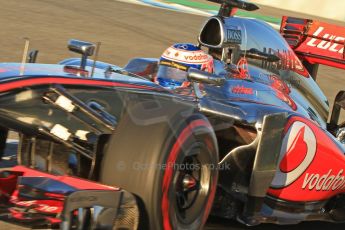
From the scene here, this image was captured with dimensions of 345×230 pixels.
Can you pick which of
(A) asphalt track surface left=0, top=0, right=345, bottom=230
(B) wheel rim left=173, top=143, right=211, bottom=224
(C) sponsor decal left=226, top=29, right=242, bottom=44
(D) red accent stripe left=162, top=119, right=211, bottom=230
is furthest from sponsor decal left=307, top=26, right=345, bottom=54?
(A) asphalt track surface left=0, top=0, right=345, bottom=230

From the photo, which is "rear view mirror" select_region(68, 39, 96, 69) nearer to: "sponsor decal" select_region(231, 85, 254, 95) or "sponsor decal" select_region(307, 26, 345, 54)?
"sponsor decal" select_region(231, 85, 254, 95)

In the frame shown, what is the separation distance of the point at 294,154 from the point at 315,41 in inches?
106

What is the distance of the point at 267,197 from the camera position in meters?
4.54

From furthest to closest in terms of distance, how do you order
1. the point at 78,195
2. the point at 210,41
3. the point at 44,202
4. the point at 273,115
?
the point at 210,41 < the point at 273,115 < the point at 44,202 < the point at 78,195

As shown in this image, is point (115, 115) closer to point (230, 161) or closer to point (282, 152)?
point (230, 161)

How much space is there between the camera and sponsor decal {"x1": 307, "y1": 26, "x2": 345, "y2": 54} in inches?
267

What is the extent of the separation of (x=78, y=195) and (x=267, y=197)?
5.52ft

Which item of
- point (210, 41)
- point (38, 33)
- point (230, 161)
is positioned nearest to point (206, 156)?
point (230, 161)

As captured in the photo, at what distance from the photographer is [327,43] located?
6871 millimetres

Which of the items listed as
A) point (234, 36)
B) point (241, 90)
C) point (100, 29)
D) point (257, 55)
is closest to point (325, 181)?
point (241, 90)

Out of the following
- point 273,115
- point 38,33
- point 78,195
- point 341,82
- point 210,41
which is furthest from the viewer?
point 341,82

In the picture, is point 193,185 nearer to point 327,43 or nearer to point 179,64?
point 179,64

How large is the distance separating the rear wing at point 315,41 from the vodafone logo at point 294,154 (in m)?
2.36

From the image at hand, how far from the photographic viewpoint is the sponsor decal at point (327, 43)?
6781 mm
